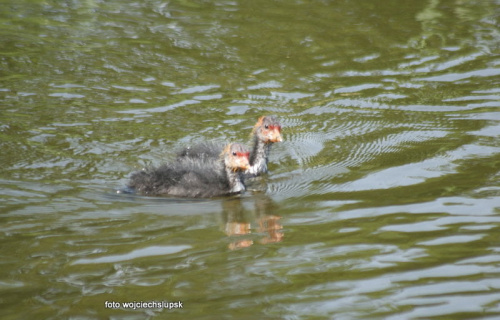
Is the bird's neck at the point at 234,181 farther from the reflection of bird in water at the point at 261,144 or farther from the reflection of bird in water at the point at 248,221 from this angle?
the reflection of bird in water at the point at 261,144

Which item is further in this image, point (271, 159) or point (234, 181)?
point (271, 159)

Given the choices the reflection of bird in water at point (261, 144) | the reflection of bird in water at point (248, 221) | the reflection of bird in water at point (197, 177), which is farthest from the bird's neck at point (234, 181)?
the reflection of bird in water at point (261, 144)

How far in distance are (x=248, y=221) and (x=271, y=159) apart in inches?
91.9

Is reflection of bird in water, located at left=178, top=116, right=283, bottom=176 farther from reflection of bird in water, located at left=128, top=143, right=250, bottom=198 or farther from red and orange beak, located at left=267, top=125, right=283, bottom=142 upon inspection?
reflection of bird in water, located at left=128, top=143, right=250, bottom=198

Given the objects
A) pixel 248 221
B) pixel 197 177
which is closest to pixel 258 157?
pixel 197 177

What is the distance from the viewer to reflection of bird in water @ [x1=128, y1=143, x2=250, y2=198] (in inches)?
257

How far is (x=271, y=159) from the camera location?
791 cm

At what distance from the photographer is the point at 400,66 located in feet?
32.5

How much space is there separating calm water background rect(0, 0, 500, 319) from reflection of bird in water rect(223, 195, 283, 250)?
28 mm

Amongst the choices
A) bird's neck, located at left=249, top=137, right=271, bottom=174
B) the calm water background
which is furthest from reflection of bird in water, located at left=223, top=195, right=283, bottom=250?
bird's neck, located at left=249, top=137, right=271, bottom=174

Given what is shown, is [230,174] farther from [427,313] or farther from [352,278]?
[427,313]

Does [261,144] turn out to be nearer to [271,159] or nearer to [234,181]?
[271,159]

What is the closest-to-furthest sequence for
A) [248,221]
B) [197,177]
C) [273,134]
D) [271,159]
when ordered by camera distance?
1. [248,221]
2. [197,177]
3. [273,134]
4. [271,159]

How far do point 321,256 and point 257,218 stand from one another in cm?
118
